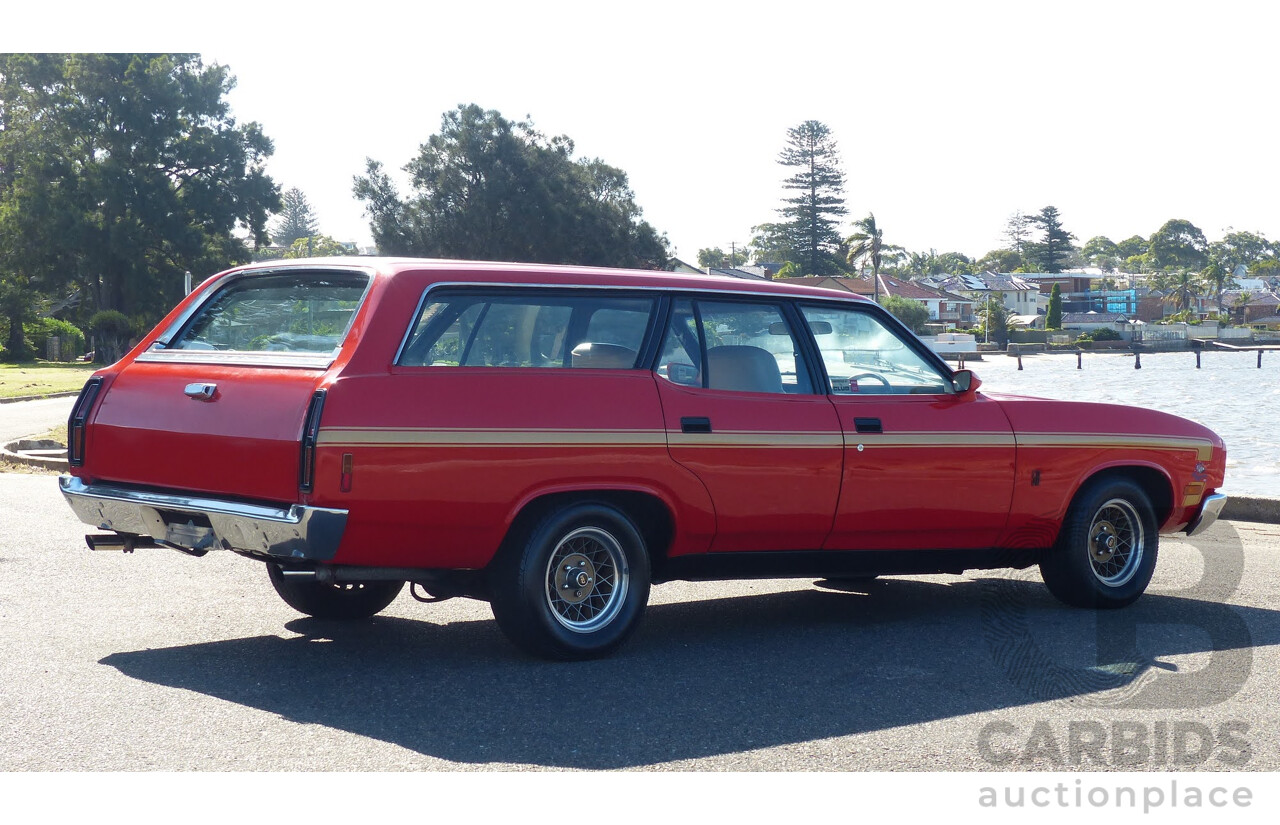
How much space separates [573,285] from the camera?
21.1 feet

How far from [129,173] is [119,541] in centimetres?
6361

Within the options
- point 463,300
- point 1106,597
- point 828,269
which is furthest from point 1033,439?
point 828,269

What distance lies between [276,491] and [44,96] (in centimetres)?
6900

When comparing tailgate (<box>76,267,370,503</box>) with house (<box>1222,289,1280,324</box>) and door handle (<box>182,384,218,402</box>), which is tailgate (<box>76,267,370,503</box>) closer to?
door handle (<box>182,384,218,402</box>)

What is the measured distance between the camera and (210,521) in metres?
5.82

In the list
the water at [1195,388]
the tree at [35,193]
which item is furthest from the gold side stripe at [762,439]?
the tree at [35,193]

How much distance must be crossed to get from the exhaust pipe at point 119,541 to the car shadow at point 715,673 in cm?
50

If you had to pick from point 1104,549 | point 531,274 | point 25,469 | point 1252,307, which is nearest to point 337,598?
Answer: point 531,274

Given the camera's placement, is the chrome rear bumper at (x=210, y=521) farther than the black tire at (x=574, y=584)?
No

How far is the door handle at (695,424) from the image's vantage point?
6.42 metres

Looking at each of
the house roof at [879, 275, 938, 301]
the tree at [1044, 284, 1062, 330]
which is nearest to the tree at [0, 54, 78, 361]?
the house roof at [879, 275, 938, 301]

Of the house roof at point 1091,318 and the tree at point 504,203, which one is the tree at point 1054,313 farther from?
the tree at point 504,203

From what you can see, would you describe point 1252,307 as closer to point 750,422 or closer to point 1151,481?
point 1151,481

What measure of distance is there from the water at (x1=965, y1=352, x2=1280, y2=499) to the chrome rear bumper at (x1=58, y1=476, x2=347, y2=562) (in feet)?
13.1
